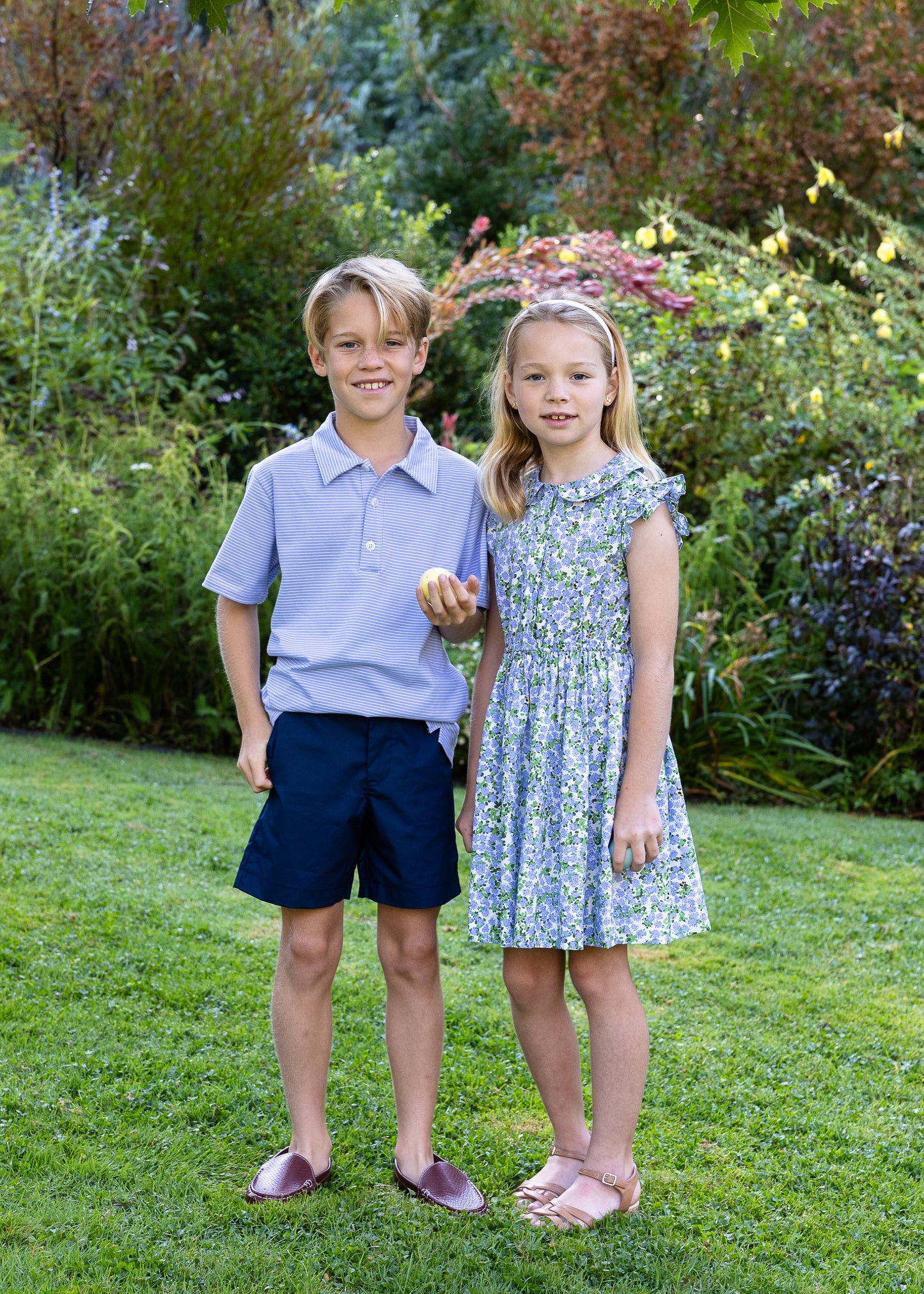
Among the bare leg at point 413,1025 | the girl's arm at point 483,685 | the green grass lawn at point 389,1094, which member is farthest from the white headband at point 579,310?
the green grass lawn at point 389,1094

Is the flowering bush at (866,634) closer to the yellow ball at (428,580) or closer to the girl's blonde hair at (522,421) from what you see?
the girl's blonde hair at (522,421)

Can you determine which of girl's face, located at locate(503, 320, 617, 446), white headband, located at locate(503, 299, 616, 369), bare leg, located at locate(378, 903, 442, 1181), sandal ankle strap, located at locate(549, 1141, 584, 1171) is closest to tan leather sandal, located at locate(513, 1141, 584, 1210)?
sandal ankle strap, located at locate(549, 1141, 584, 1171)

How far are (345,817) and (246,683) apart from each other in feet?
1.02

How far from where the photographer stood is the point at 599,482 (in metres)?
2.23

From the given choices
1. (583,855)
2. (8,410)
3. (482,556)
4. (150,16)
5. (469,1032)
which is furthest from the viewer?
(150,16)

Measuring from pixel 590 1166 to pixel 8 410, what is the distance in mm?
5423

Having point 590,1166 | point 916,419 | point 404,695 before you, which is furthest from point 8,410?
point 590,1166

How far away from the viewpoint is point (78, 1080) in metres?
2.59

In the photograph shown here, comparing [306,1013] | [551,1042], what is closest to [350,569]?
[306,1013]

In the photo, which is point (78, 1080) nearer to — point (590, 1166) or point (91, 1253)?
point (91, 1253)

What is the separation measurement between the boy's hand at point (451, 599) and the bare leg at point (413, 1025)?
54cm

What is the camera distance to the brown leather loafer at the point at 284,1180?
7.30 ft

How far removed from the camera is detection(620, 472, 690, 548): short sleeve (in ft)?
7.18

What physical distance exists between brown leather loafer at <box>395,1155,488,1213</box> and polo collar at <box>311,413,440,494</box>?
122cm
